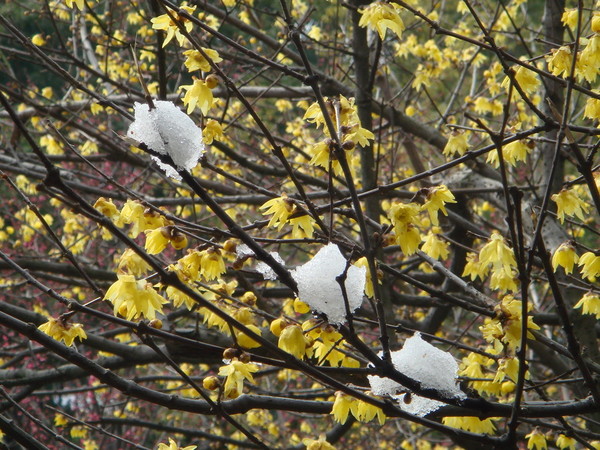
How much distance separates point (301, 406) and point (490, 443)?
0.48 metres

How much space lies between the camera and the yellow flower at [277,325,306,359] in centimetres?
168

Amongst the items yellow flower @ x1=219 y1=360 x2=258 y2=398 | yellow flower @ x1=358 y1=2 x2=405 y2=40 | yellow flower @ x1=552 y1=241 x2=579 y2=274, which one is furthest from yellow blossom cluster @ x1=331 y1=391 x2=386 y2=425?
yellow flower @ x1=358 y1=2 x2=405 y2=40

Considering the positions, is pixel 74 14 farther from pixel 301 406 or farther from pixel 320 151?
pixel 301 406

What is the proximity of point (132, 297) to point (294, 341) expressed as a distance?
448 mm

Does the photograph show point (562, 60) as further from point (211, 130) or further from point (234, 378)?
point (234, 378)

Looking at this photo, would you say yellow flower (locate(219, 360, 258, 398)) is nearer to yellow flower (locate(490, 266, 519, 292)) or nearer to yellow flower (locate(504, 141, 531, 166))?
yellow flower (locate(490, 266, 519, 292))

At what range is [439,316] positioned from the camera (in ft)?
13.4

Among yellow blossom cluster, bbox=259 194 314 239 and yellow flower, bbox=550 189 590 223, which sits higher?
yellow flower, bbox=550 189 590 223

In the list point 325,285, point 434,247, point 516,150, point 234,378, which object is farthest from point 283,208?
point 434,247

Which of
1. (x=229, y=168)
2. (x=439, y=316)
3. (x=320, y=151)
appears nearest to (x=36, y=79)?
(x=229, y=168)

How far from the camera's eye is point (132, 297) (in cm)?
168

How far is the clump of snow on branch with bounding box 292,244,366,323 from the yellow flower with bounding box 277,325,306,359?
261 millimetres

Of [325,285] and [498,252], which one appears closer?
[325,285]

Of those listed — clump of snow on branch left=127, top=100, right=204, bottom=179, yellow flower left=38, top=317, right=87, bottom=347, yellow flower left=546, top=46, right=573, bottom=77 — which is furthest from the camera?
yellow flower left=546, top=46, right=573, bottom=77
